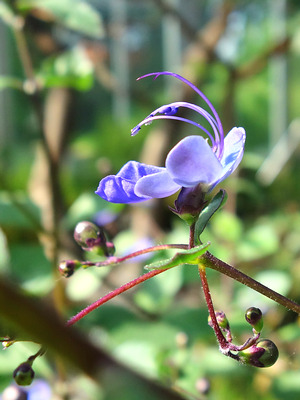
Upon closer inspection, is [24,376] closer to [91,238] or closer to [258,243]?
[91,238]

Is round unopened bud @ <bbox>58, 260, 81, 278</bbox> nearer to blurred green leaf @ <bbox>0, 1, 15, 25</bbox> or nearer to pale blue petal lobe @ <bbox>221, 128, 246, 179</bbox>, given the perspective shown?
pale blue petal lobe @ <bbox>221, 128, 246, 179</bbox>

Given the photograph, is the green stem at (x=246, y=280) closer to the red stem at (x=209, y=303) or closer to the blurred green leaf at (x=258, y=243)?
the red stem at (x=209, y=303)

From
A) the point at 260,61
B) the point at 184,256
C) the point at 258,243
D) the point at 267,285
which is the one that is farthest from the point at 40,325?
the point at 260,61

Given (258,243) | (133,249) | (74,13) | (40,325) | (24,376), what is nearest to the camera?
(40,325)

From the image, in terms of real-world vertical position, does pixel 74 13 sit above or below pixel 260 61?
above

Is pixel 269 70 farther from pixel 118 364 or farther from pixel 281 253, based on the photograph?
pixel 118 364

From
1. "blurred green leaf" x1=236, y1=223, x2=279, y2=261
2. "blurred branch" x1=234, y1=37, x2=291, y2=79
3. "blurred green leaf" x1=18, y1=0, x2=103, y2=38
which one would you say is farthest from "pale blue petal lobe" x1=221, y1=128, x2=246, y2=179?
"blurred branch" x1=234, y1=37, x2=291, y2=79
